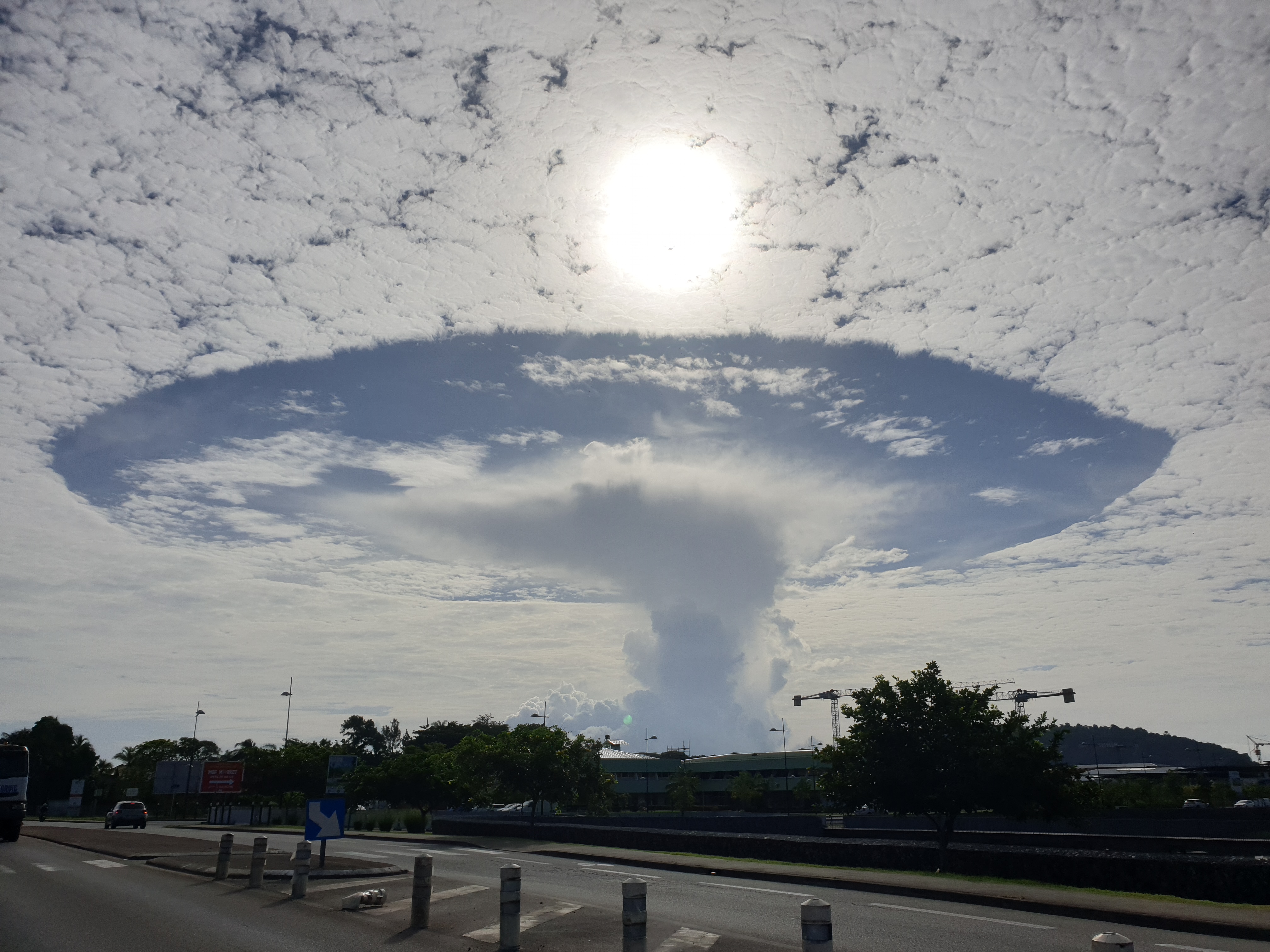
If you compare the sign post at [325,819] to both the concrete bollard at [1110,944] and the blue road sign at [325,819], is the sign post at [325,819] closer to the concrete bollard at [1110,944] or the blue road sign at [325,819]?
the blue road sign at [325,819]

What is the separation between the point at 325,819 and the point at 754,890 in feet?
27.5

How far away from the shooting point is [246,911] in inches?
548

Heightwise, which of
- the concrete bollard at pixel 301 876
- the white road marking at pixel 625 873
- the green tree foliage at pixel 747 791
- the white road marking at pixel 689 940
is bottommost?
the green tree foliage at pixel 747 791

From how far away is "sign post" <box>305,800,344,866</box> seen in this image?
55.1 ft

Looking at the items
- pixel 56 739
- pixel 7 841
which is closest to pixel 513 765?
pixel 7 841

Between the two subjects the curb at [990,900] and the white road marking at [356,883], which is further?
the white road marking at [356,883]

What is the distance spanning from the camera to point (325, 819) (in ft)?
55.7

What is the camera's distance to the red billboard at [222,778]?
7477 cm

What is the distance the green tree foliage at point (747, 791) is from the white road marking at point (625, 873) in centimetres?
7954

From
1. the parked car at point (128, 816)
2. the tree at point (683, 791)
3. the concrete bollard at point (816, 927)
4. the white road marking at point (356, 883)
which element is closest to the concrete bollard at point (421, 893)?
the white road marking at point (356, 883)

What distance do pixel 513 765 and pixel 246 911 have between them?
102ft

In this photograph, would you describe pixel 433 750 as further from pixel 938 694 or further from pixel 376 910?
pixel 376 910

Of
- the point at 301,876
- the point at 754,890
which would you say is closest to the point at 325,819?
the point at 301,876

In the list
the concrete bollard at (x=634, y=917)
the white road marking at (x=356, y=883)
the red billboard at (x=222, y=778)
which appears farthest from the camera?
the red billboard at (x=222, y=778)
